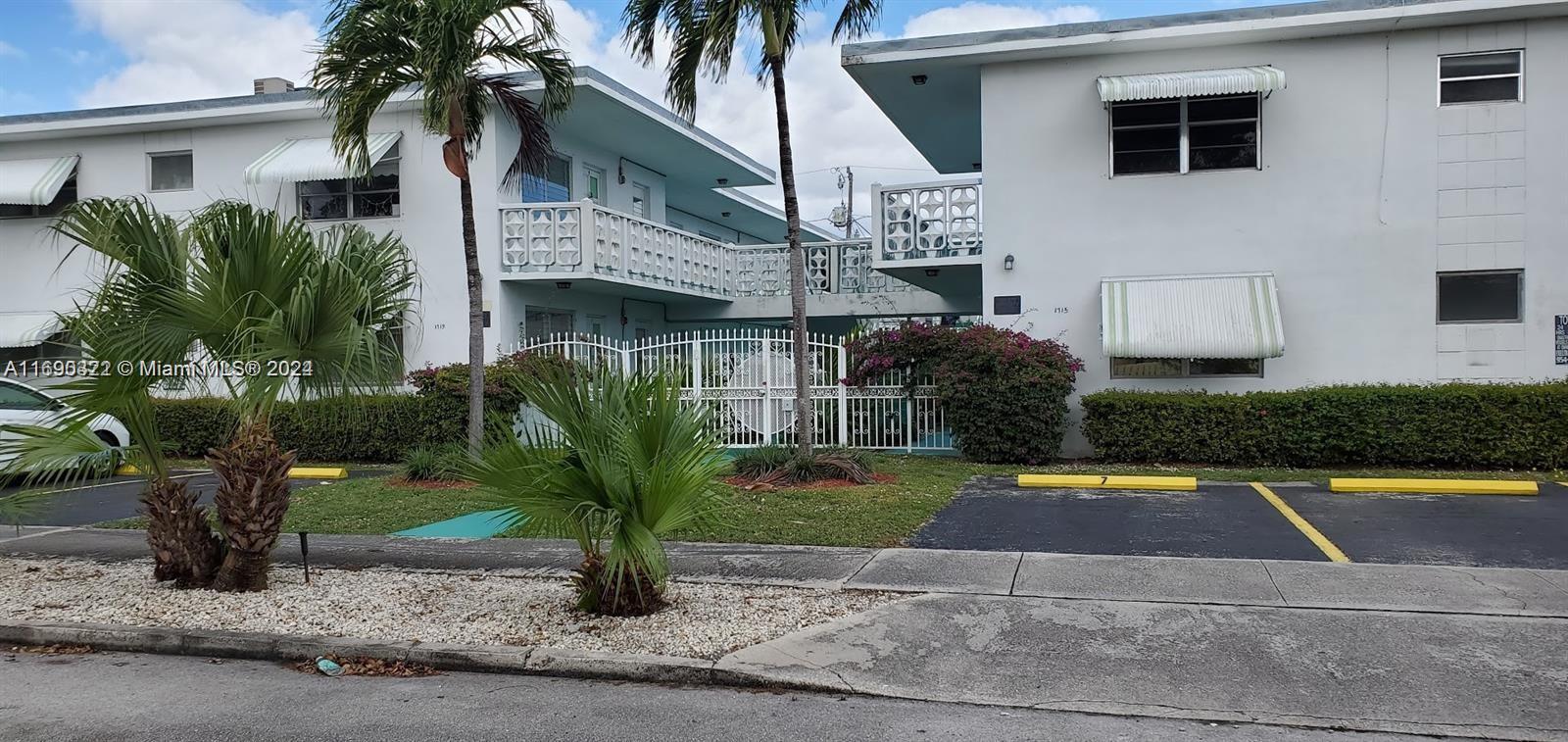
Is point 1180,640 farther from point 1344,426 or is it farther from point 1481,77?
point 1481,77

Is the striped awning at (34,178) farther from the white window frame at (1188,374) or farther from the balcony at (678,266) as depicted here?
the white window frame at (1188,374)

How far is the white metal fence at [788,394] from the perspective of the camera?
15242 mm

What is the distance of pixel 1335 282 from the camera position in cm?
1411

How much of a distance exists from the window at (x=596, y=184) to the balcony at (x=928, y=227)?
6.35m

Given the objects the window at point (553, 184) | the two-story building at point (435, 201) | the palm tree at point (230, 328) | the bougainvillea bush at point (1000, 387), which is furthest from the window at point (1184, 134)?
the palm tree at point (230, 328)

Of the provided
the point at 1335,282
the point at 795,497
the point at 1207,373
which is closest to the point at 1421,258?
the point at 1335,282

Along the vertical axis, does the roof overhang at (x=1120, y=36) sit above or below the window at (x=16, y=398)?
above

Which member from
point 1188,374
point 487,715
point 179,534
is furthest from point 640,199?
point 487,715

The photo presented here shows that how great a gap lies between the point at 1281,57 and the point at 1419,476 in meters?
5.71

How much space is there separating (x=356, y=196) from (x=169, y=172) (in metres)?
3.67

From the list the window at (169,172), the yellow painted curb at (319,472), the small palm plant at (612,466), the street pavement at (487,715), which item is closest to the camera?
the street pavement at (487,715)

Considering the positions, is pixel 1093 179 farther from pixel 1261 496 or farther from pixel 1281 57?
pixel 1261 496

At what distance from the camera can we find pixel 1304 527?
9250 millimetres

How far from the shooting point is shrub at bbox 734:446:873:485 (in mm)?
12289
